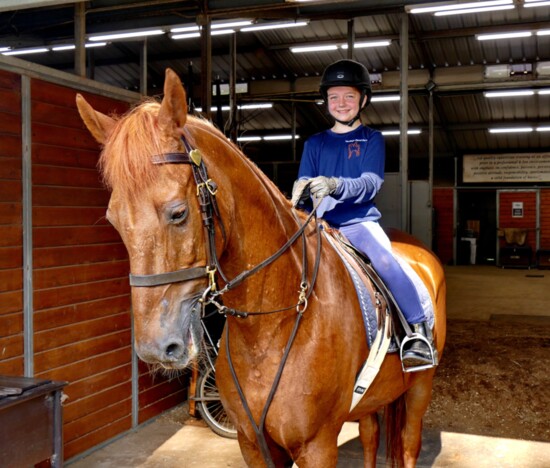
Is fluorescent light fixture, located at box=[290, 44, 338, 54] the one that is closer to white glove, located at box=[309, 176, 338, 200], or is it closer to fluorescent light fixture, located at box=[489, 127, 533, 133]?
fluorescent light fixture, located at box=[489, 127, 533, 133]

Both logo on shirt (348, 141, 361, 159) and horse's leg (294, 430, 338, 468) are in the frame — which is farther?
logo on shirt (348, 141, 361, 159)

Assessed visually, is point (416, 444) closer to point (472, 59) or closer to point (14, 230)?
point (14, 230)

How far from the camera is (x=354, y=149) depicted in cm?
267

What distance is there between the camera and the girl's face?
2.79m

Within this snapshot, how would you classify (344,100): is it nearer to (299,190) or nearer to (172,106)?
(299,190)

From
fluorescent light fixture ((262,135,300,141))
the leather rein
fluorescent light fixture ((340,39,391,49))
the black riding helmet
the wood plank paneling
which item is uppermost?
fluorescent light fixture ((340,39,391,49))

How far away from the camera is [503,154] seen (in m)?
20.0

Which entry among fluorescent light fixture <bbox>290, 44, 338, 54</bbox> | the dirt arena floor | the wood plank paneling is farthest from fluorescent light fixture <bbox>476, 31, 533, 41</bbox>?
the wood plank paneling

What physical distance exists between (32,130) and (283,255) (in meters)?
2.46

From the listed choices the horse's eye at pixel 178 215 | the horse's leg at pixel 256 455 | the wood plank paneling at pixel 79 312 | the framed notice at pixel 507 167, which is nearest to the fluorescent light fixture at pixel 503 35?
the framed notice at pixel 507 167

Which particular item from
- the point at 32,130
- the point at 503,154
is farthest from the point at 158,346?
the point at 503,154

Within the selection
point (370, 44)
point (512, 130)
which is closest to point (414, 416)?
point (370, 44)

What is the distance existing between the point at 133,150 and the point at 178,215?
22cm

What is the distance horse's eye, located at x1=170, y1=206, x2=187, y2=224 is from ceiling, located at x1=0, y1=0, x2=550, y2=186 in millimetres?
5917
